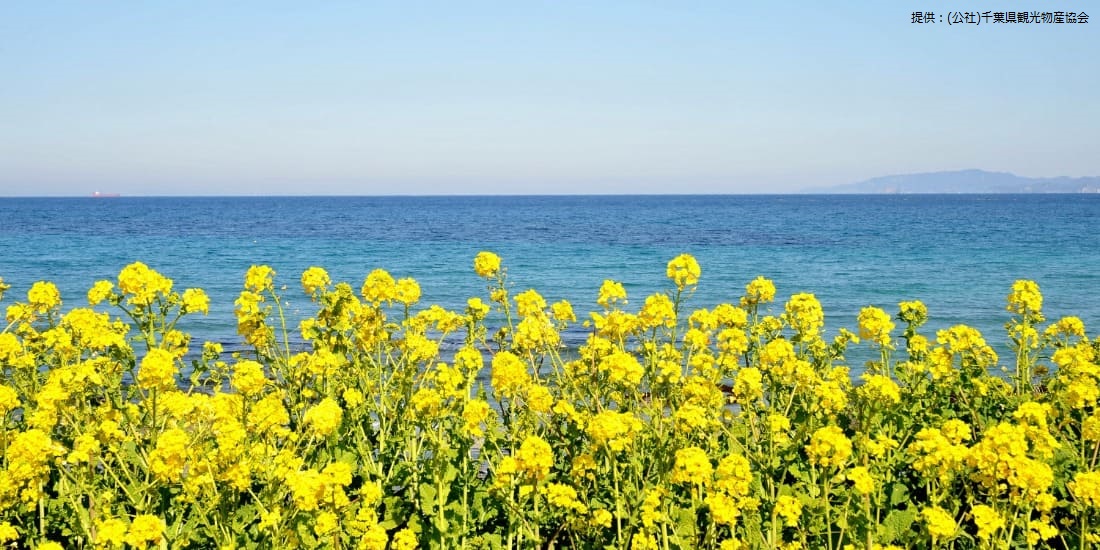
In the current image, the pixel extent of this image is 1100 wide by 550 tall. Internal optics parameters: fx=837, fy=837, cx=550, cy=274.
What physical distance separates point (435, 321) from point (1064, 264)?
1179 inches

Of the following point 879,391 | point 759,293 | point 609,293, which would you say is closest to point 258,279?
point 609,293

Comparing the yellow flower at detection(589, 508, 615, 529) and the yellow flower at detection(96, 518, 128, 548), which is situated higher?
the yellow flower at detection(96, 518, 128, 548)

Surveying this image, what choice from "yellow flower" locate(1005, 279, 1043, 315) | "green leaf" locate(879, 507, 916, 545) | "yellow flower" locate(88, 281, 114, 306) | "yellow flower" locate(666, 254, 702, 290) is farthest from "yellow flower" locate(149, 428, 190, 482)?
"yellow flower" locate(1005, 279, 1043, 315)

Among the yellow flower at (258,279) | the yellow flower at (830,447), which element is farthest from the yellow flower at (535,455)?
the yellow flower at (258,279)

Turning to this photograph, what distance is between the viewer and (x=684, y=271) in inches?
195

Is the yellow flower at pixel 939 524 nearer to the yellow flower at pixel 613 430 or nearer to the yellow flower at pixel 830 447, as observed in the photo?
the yellow flower at pixel 830 447

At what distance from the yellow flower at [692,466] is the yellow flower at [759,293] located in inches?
93.8

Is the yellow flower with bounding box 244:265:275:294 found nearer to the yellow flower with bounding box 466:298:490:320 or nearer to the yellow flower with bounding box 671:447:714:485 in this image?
the yellow flower with bounding box 466:298:490:320

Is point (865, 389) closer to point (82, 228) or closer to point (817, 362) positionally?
point (817, 362)

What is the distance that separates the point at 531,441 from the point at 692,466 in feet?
2.42

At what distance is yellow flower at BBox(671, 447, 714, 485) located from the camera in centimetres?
365

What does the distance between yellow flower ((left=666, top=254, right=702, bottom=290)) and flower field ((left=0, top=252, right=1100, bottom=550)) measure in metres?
0.02

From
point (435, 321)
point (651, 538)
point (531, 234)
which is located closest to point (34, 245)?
point (531, 234)

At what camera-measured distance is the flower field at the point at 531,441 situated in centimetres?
367
